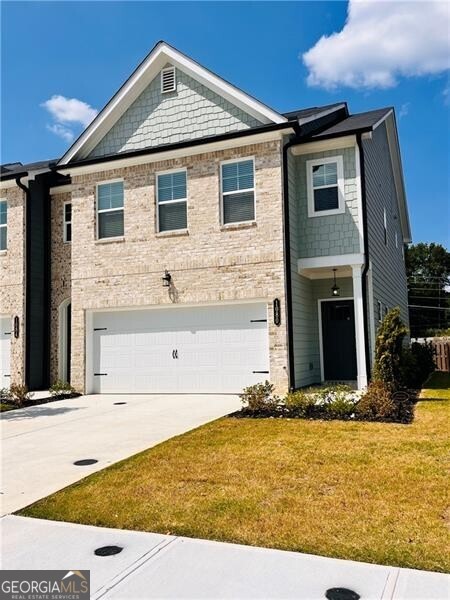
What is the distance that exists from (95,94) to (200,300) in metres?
7.82

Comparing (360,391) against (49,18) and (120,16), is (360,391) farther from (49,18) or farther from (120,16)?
(49,18)

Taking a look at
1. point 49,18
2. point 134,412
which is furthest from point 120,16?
point 134,412

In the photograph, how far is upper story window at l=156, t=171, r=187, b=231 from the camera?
13.8 m

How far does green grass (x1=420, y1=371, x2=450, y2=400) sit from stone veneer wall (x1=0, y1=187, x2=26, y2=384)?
450 inches

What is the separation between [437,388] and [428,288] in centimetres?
5739

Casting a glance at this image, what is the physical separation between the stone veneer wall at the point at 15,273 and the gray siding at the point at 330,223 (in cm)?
857

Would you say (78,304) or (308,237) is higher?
(308,237)

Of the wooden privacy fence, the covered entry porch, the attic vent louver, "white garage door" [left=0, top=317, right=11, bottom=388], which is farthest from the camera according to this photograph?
the wooden privacy fence

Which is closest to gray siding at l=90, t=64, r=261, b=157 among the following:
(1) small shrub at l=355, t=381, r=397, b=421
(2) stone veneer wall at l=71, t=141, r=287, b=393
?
(2) stone veneer wall at l=71, t=141, r=287, b=393

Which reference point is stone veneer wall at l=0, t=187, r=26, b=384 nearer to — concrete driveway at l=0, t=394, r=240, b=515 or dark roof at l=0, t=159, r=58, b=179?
dark roof at l=0, t=159, r=58, b=179

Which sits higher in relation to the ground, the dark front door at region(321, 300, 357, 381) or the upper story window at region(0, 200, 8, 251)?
the upper story window at region(0, 200, 8, 251)

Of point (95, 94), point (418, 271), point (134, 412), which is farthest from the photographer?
point (418, 271)

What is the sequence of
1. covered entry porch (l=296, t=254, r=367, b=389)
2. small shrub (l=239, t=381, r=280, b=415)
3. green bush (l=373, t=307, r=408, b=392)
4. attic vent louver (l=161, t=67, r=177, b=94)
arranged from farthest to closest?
1. covered entry porch (l=296, t=254, r=367, b=389)
2. attic vent louver (l=161, t=67, r=177, b=94)
3. green bush (l=373, t=307, r=408, b=392)
4. small shrub (l=239, t=381, r=280, b=415)

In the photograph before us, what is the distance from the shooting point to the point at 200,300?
13.2m
